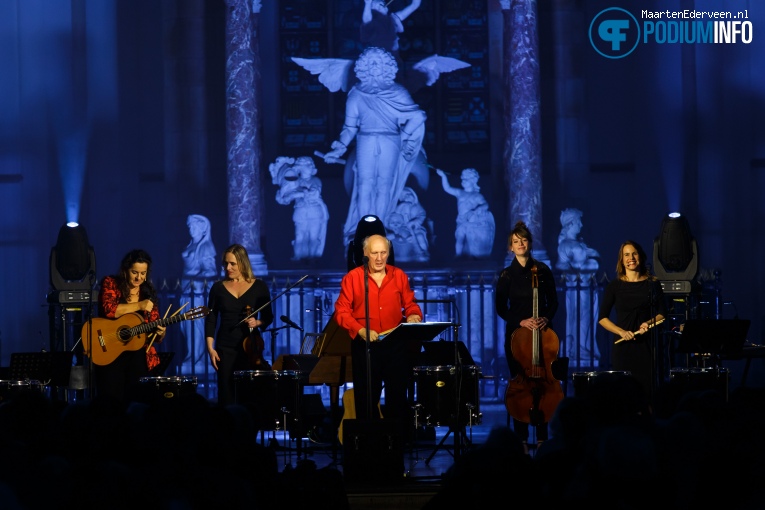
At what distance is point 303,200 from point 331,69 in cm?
172

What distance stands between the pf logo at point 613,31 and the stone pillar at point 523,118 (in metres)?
0.76

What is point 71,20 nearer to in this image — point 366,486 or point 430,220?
point 430,220

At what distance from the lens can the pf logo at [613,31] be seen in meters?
13.6

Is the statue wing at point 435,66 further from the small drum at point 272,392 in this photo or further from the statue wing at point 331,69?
the small drum at point 272,392

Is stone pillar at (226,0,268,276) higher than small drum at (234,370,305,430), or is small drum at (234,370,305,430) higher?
stone pillar at (226,0,268,276)

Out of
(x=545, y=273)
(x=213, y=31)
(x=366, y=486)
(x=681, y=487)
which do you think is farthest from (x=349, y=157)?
(x=681, y=487)


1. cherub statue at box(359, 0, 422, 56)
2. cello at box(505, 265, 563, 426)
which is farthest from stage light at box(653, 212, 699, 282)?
cherub statue at box(359, 0, 422, 56)

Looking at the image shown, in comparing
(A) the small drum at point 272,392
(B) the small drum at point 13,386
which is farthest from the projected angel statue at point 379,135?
(A) the small drum at point 272,392

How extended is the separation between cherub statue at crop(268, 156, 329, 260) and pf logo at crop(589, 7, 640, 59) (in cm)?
379

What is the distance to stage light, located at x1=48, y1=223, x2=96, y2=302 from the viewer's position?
10.4 m

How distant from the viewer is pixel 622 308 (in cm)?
826

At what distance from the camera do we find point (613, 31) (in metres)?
13.7

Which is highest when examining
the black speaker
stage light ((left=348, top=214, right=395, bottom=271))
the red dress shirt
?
stage light ((left=348, top=214, right=395, bottom=271))

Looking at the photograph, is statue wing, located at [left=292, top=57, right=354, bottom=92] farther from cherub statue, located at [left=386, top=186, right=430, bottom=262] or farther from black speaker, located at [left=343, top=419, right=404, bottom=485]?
black speaker, located at [left=343, top=419, right=404, bottom=485]
